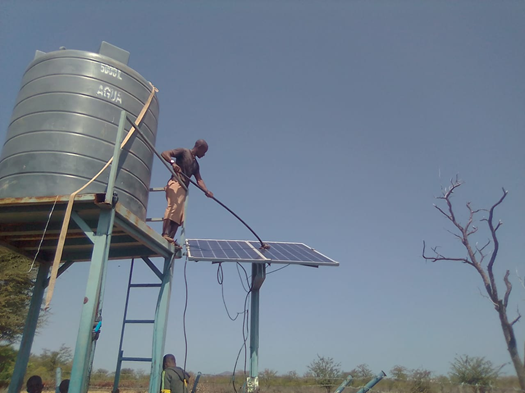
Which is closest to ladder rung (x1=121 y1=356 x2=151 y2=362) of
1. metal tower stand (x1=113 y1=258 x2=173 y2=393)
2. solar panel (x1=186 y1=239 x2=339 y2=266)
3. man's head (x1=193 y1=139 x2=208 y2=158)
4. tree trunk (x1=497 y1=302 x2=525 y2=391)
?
metal tower stand (x1=113 y1=258 x2=173 y2=393)

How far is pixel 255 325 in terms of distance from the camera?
6891mm

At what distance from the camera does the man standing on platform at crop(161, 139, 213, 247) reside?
6617 millimetres

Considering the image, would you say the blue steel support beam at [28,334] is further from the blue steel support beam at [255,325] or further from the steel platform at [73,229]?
the blue steel support beam at [255,325]

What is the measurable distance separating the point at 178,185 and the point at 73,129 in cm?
188

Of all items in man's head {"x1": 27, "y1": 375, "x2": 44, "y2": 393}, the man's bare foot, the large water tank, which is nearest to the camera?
the large water tank

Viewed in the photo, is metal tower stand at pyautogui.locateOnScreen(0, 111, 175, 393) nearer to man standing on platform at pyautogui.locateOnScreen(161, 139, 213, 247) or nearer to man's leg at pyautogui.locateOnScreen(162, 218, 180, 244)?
man's leg at pyautogui.locateOnScreen(162, 218, 180, 244)

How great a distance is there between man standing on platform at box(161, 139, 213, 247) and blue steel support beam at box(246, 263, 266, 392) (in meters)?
1.47

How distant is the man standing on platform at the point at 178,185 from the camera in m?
6.62

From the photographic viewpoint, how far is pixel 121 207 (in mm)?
5188

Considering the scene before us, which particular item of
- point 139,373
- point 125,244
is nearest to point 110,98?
point 125,244

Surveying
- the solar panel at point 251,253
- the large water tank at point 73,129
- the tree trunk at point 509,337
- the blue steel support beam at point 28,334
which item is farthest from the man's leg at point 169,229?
the tree trunk at point 509,337

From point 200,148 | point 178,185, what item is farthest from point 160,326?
point 200,148

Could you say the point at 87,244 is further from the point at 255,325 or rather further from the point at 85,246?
the point at 255,325

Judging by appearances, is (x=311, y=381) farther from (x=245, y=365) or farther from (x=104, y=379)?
(x=245, y=365)
